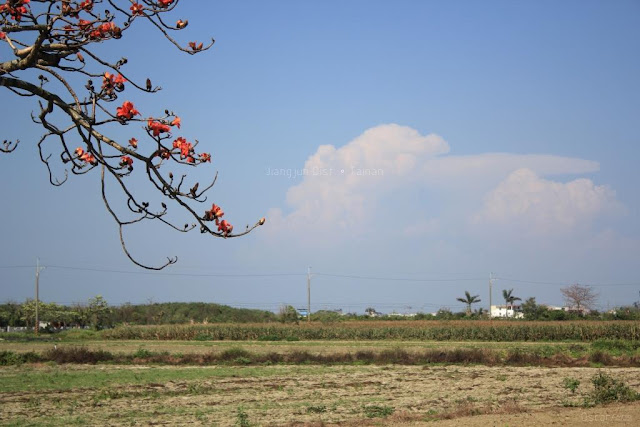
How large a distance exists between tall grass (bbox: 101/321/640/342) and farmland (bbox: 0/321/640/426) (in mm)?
15500

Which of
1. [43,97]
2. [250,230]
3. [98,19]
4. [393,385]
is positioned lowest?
[393,385]

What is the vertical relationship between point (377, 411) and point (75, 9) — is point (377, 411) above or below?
below

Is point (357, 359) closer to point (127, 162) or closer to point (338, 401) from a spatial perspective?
point (338, 401)

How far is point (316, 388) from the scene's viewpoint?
73.3ft

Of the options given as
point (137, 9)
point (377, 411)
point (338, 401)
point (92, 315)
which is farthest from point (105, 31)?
point (92, 315)

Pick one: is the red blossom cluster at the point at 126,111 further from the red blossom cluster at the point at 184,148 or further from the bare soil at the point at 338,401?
the bare soil at the point at 338,401

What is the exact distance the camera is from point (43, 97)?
5.59m

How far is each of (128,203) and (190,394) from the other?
16808 mm

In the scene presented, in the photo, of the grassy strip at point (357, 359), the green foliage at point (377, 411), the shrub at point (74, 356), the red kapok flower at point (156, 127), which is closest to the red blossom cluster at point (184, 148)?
the red kapok flower at point (156, 127)

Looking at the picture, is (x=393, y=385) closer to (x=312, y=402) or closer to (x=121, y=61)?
(x=312, y=402)

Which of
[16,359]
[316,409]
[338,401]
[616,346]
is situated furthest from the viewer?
[616,346]

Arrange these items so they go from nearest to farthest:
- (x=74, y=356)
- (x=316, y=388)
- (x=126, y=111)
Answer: (x=126, y=111)
(x=316, y=388)
(x=74, y=356)

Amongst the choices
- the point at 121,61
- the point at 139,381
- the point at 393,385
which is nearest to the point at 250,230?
the point at 121,61

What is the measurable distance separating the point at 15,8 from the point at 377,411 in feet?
43.9
